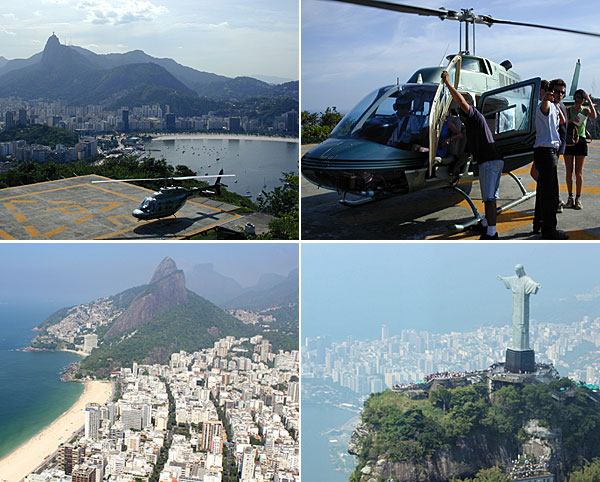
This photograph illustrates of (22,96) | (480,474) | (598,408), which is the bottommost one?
(480,474)

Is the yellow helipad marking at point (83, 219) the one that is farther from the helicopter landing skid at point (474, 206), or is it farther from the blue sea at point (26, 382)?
the helicopter landing skid at point (474, 206)

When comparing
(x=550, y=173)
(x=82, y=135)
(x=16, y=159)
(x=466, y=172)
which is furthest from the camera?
(x=82, y=135)

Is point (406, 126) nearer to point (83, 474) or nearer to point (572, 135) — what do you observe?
point (572, 135)

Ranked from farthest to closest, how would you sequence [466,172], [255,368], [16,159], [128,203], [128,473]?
[16,159]
[128,203]
[255,368]
[128,473]
[466,172]

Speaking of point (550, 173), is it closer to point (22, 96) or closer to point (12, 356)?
point (12, 356)

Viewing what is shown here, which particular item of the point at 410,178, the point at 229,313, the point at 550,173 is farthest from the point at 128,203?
the point at 550,173

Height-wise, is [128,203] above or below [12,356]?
above

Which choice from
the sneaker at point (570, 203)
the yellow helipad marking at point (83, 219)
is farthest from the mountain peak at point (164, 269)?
the sneaker at point (570, 203)
